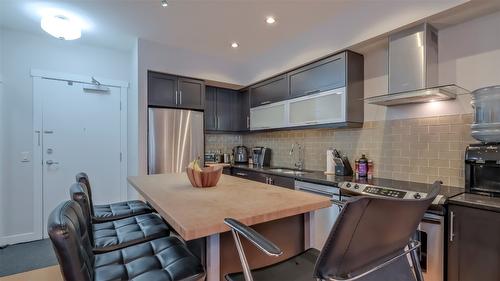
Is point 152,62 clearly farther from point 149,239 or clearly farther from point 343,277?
point 343,277

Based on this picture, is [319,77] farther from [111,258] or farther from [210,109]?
[111,258]

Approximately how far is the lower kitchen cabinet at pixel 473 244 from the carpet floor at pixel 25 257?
11.9 ft

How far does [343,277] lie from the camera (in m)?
0.83

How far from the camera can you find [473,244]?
1623mm

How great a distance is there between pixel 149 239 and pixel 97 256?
0.31 meters

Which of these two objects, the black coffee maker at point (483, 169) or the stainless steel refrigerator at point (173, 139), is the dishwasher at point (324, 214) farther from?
the stainless steel refrigerator at point (173, 139)

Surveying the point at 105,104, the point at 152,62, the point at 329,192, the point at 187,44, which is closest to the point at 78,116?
the point at 105,104

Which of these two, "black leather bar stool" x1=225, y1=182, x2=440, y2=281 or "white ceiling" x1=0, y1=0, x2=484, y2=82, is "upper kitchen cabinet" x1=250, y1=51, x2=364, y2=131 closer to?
"white ceiling" x1=0, y1=0, x2=484, y2=82

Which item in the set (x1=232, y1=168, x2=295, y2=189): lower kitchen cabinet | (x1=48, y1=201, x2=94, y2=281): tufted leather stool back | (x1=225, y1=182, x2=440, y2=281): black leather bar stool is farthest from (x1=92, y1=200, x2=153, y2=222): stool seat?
(x1=232, y1=168, x2=295, y2=189): lower kitchen cabinet

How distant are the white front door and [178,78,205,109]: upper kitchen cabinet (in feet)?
3.26

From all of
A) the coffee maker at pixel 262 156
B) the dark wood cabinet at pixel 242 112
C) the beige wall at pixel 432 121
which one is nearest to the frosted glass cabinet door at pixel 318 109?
the beige wall at pixel 432 121

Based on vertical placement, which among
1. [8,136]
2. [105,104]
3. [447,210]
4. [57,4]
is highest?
[57,4]

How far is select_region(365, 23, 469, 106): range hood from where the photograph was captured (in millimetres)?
2146

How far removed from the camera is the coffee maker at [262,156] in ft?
13.7
